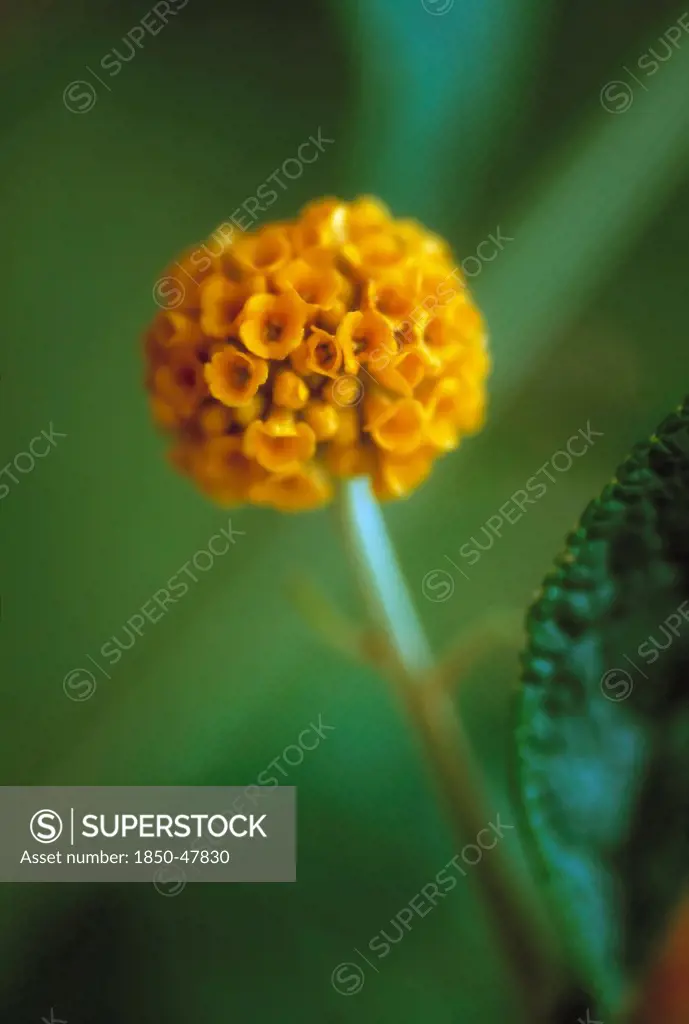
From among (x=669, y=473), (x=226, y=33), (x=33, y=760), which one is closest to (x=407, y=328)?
(x=669, y=473)

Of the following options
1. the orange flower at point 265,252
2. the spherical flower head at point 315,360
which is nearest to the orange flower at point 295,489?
the spherical flower head at point 315,360

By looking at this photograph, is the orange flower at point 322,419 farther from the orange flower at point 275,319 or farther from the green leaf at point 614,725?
the green leaf at point 614,725

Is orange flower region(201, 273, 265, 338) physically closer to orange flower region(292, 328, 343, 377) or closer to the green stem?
orange flower region(292, 328, 343, 377)

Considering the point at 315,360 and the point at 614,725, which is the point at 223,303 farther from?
the point at 614,725

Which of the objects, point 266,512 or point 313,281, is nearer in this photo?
point 313,281

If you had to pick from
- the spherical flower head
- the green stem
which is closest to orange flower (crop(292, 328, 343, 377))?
the spherical flower head

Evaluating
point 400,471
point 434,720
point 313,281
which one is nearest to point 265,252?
point 313,281

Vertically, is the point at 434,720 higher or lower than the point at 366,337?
lower
